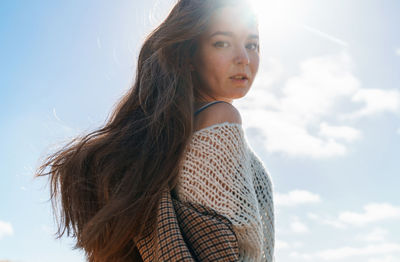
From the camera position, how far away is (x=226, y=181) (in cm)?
188

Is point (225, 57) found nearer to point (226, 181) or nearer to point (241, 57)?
point (241, 57)

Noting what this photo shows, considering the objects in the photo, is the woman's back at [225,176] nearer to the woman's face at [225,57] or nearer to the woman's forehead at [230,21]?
the woman's face at [225,57]

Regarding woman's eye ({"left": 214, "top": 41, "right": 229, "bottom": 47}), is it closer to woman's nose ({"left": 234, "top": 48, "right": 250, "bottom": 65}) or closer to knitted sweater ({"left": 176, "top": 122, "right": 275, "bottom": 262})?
woman's nose ({"left": 234, "top": 48, "right": 250, "bottom": 65})

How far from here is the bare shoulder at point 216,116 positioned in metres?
2.02

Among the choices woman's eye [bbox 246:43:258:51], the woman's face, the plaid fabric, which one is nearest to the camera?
the plaid fabric

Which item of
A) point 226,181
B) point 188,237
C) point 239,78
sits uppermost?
point 239,78

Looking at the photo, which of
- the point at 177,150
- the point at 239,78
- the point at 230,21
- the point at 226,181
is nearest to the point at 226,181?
the point at 226,181

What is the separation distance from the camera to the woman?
186cm

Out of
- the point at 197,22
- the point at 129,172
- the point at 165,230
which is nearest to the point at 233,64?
the point at 197,22

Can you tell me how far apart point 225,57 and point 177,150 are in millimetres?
570

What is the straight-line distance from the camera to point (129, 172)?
1894 mm

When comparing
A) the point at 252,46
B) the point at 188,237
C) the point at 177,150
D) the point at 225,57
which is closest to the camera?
the point at 188,237

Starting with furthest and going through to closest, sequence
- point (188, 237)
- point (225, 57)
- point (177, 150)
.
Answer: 1. point (225, 57)
2. point (177, 150)
3. point (188, 237)

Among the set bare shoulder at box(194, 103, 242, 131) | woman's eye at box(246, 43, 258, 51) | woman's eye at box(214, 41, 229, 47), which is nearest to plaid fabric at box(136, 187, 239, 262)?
bare shoulder at box(194, 103, 242, 131)
